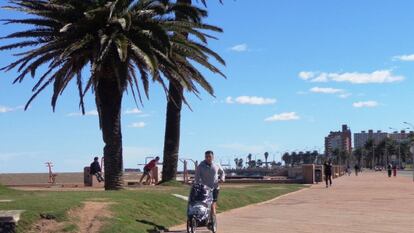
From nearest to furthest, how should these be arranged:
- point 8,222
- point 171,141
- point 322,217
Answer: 1. point 8,222
2. point 322,217
3. point 171,141

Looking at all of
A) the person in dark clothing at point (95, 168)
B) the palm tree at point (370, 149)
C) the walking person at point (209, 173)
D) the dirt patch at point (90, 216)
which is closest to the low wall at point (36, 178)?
the person in dark clothing at point (95, 168)

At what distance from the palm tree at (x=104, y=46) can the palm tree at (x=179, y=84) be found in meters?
0.59

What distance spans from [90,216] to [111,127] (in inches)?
352

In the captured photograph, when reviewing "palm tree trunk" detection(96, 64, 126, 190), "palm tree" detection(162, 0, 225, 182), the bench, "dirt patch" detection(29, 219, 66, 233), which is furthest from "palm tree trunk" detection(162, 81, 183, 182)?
the bench

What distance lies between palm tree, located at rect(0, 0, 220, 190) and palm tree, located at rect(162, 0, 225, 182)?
0.59 m

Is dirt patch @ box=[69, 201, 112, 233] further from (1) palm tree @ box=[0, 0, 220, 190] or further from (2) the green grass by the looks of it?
(1) palm tree @ box=[0, 0, 220, 190]

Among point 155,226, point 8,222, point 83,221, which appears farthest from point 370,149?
point 8,222

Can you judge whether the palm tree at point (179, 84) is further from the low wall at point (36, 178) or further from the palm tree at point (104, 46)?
the low wall at point (36, 178)

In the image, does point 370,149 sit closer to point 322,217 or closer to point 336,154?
point 336,154

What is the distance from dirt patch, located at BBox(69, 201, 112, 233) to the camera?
39.2 ft

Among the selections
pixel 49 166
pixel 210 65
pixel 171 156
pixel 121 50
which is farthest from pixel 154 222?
pixel 49 166

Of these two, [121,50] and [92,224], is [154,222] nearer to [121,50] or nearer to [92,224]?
[92,224]

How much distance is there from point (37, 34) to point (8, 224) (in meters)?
11.6

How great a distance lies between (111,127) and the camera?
21.3m
